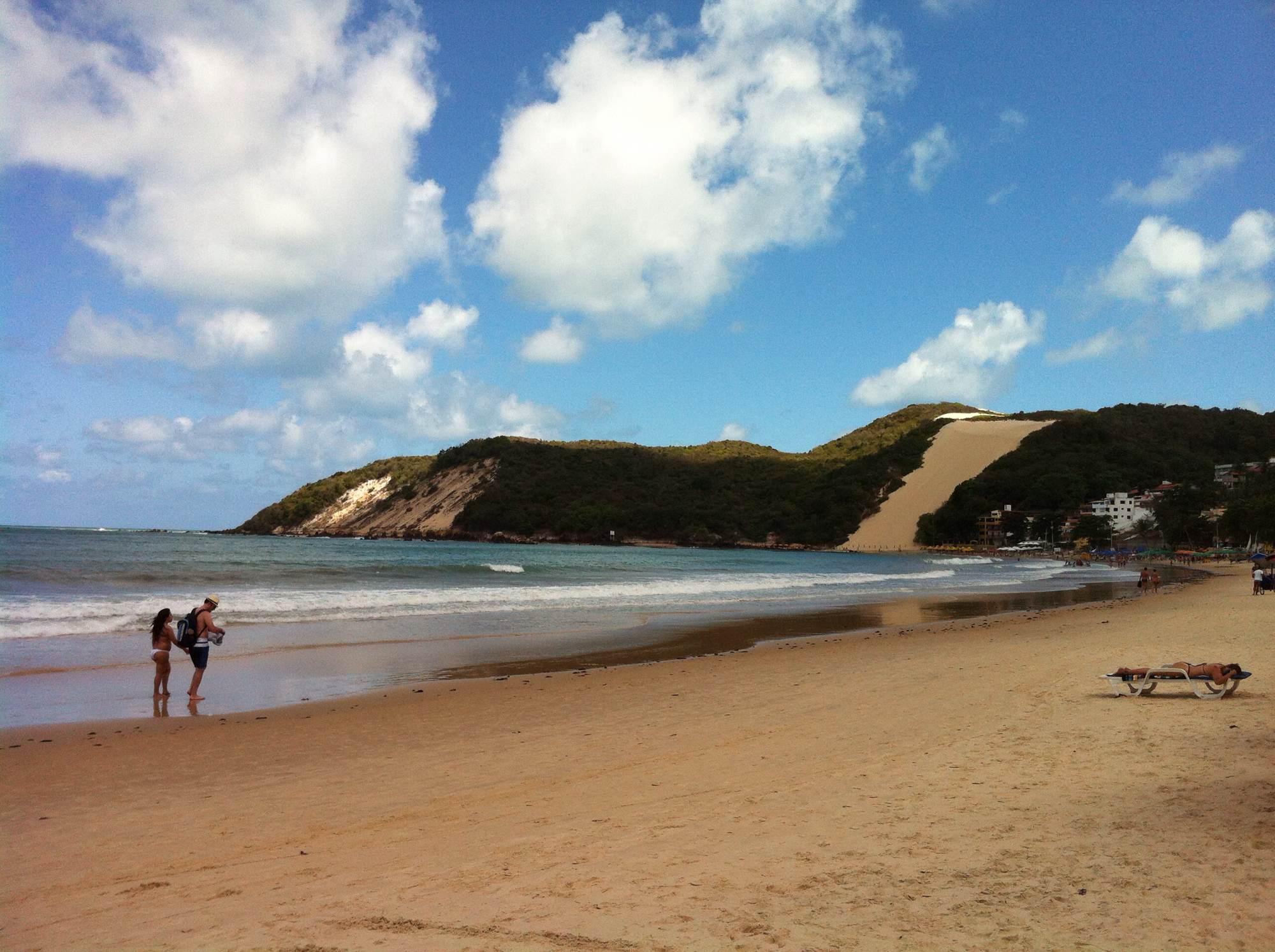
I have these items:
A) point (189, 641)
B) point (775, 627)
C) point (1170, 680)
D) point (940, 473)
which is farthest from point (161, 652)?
point (940, 473)

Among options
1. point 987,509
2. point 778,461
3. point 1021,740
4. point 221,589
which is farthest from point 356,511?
point 1021,740

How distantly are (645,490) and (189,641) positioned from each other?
123m

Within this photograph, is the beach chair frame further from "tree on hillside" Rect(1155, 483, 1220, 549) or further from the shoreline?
"tree on hillside" Rect(1155, 483, 1220, 549)

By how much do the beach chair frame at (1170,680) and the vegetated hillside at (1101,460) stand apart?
11292 cm

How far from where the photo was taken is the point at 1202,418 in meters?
136

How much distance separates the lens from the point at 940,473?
480ft

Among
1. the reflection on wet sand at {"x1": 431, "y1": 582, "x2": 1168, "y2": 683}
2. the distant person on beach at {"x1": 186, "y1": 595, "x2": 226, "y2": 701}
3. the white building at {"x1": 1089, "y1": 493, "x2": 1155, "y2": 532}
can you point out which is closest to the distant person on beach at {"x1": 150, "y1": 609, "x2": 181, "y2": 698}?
the distant person on beach at {"x1": 186, "y1": 595, "x2": 226, "y2": 701}

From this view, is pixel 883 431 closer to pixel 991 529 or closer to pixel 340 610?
pixel 991 529

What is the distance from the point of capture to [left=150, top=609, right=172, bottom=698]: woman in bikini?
9859 mm

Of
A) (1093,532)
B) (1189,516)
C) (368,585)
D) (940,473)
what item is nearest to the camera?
(368,585)

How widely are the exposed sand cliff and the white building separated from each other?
8961cm

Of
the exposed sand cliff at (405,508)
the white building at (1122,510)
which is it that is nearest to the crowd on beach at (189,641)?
the white building at (1122,510)

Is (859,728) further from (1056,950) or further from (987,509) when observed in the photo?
(987,509)

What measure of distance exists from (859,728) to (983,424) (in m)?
168
